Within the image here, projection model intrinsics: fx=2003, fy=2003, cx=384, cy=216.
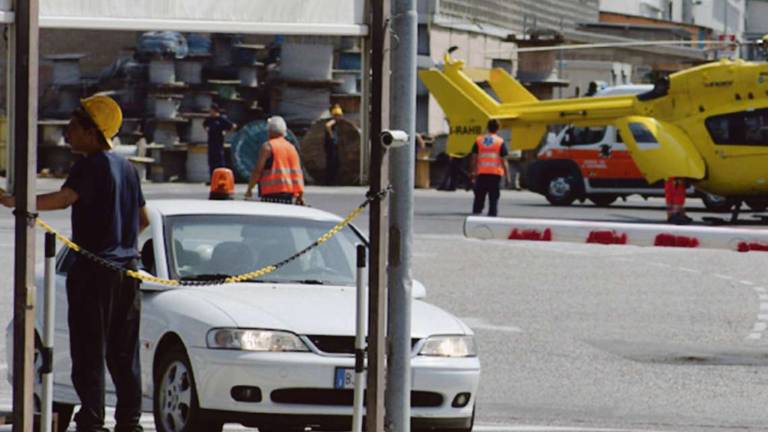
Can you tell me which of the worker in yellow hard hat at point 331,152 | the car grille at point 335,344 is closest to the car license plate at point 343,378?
the car grille at point 335,344

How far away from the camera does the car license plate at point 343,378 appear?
1044 centimetres

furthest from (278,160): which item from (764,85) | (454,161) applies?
(454,161)

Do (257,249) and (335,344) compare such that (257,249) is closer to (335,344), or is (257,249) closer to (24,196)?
(335,344)

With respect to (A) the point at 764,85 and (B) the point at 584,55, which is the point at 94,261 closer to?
(A) the point at 764,85

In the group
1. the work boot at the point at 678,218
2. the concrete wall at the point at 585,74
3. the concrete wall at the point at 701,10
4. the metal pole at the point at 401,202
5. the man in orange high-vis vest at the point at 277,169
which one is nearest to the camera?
the metal pole at the point at 401,202

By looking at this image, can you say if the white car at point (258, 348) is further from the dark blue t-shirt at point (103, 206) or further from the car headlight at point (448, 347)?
the dark blue t-shirt at point (103, 206)

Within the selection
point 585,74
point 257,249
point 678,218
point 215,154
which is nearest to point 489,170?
point 678,218

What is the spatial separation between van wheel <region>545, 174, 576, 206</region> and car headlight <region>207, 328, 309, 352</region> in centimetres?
3122

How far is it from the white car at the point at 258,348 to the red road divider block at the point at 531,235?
592 millimetres

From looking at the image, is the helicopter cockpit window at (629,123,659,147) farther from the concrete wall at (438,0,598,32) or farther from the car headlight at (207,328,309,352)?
the car headlight at (207,328,309,352)

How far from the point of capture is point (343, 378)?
10445 mm

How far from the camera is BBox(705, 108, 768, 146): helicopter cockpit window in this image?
1422 inches

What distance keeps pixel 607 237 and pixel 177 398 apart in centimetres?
260

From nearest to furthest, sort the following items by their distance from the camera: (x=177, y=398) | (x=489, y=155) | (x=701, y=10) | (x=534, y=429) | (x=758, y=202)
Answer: (x=177, y=398)
(x=534, y=429)
(x=489, y=155)
(x=758, y=202)
(x=701, y=10)
